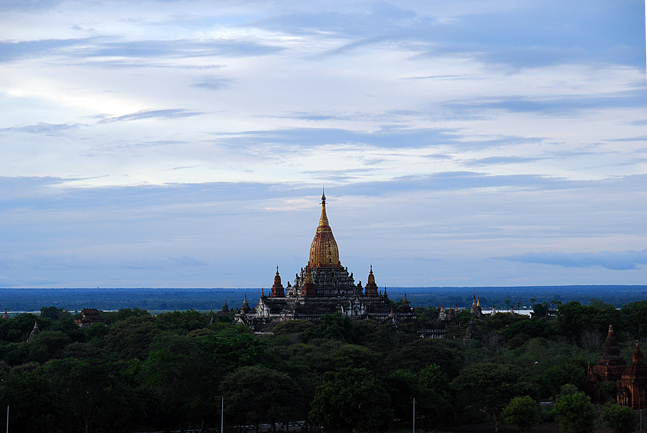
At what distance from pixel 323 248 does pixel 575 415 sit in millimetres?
55984

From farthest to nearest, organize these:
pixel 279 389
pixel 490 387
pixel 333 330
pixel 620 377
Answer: pixel 333 330 < pixel 620 377 < pixel 490 387 < pixel 279 389

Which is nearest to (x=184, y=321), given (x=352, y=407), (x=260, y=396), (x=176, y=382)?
(x=176, y=382)

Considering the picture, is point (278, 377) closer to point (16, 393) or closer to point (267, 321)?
point (16, 393)

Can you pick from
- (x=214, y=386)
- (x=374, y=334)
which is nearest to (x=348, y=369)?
(x=214, y=386)

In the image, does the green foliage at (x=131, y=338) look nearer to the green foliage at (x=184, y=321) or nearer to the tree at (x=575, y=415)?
the green foliage at (x=184, y=321)

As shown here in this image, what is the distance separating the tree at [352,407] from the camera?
4269 cm

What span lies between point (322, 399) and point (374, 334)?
27.5 metres

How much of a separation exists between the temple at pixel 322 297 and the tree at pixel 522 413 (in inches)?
1559

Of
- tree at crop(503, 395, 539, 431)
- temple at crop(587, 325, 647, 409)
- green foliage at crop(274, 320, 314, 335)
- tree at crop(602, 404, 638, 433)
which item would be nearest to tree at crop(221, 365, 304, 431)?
tree at crop(503, 395, 539, 431)

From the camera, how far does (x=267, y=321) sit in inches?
3514

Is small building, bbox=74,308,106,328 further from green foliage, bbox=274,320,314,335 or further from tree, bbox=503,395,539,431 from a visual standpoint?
tree, bbox=503,395,539,431

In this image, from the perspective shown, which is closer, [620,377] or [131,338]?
[620,377]

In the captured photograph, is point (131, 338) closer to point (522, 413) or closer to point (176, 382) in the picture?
point (176, 382)

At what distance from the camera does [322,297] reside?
305 ft
